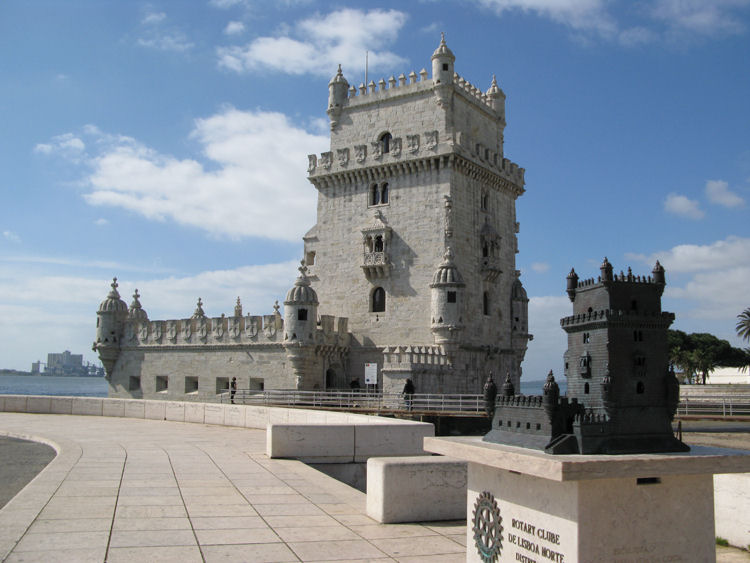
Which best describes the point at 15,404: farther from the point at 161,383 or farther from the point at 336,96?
the point at 336,96

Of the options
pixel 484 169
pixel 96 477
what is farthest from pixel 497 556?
pixel 484 169

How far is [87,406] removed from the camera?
25.8m

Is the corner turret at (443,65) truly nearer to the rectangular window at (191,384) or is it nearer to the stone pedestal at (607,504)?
the rectangular window at (191,384)

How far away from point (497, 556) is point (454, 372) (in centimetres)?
2596

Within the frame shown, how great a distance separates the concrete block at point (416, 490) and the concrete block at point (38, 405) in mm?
20103

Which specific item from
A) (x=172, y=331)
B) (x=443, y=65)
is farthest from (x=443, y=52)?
(x=172, y=331)

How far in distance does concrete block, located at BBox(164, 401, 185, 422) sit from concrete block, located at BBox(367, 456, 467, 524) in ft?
48.7

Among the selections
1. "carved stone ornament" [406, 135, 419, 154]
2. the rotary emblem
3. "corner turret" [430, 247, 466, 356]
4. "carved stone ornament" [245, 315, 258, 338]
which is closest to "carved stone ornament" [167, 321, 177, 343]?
"carved stone ornament" [245, 315, 258, 338]

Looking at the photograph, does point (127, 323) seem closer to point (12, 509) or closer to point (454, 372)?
point (454, 372)

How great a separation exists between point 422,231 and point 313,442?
2179 cm

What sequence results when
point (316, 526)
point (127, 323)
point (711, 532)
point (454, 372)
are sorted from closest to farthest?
1. point (711, 532)
2. point (316, 526)
3. point (454, 372)
4. point (127, 323)

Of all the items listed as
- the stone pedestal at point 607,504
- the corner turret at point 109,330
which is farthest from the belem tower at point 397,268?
the stone pedestal at point 607,504

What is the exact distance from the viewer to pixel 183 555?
7.53 metres

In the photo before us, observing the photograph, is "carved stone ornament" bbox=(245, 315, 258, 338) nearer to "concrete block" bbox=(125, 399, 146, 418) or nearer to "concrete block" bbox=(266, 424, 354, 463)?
"concrete block" bbox=(125, 399, 146, 418)
